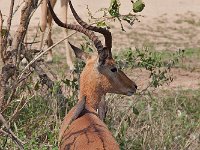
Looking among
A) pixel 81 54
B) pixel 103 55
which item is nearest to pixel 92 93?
pixel 103 55

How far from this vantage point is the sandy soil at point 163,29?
30.6 feet

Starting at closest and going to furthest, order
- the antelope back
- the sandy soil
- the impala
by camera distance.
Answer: the antelope back < the impala < the sandy soil

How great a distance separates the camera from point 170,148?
5488mm

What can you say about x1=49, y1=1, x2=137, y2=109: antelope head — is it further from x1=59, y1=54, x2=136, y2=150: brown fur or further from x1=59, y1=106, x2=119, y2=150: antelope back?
x1=59, y1=106, x2=119, y2=150: antelope back

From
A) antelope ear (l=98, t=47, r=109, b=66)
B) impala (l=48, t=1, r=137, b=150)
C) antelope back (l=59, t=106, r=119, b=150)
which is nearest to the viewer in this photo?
antelope back (l=59, t=106, r=119, b=150)

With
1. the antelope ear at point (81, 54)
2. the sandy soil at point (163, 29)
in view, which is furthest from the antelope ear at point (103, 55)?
the sandy soil at point (163, 29)

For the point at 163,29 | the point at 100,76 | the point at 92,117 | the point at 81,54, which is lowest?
the point at 163,29

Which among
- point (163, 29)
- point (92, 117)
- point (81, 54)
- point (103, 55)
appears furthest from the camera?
point (163, 29)

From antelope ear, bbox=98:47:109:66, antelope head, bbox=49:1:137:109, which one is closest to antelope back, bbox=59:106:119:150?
antelope head, bbox=49:1:137:109

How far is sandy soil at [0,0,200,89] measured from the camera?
30.6 ft

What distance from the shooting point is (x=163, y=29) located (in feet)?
44.1

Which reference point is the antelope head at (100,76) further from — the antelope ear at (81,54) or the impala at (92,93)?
the antelope ear at (81,54)

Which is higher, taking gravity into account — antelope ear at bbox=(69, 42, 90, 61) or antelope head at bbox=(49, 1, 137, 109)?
antelope ear at bbox=(69, 42, 90, 61)

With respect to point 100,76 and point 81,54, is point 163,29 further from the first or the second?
point 100,76
